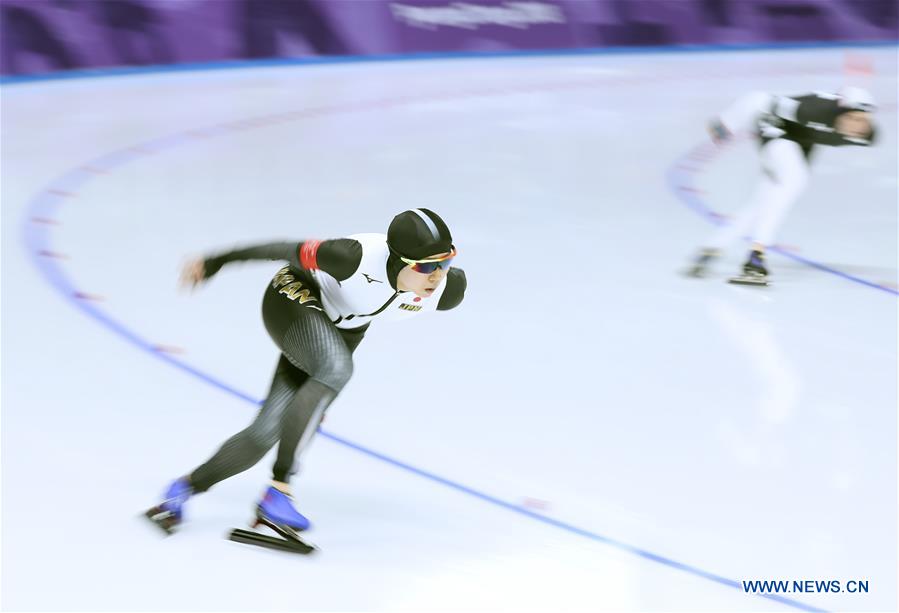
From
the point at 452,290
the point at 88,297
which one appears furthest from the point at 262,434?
the point at 88,297

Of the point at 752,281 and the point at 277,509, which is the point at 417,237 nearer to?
the point at 277,509

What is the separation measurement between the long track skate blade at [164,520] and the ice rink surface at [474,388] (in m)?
0.04

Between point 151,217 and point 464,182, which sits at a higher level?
point 464,182

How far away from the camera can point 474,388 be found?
12.9 feet

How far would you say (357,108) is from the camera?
9508 mm

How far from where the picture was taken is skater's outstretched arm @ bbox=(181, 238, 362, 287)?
270cm

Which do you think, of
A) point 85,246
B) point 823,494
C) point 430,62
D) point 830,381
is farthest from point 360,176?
point 430,62

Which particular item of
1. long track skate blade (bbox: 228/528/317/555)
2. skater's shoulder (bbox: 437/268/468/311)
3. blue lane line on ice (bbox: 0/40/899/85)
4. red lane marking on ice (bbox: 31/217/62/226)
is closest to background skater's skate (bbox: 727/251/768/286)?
skater's shoulder (bbox: 437/268/468/311)

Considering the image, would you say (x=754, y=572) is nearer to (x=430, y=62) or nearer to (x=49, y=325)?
(x=49, y=325)

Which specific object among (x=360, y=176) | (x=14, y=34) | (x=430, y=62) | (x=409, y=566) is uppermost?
(x=430, y=62)

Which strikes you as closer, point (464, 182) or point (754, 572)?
point (754, 572)

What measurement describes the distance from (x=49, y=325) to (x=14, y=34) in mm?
5957

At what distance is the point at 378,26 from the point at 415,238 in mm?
9373

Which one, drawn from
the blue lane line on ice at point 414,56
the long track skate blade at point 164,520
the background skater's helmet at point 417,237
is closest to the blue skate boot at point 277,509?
the long track skate blade at point 164,520
